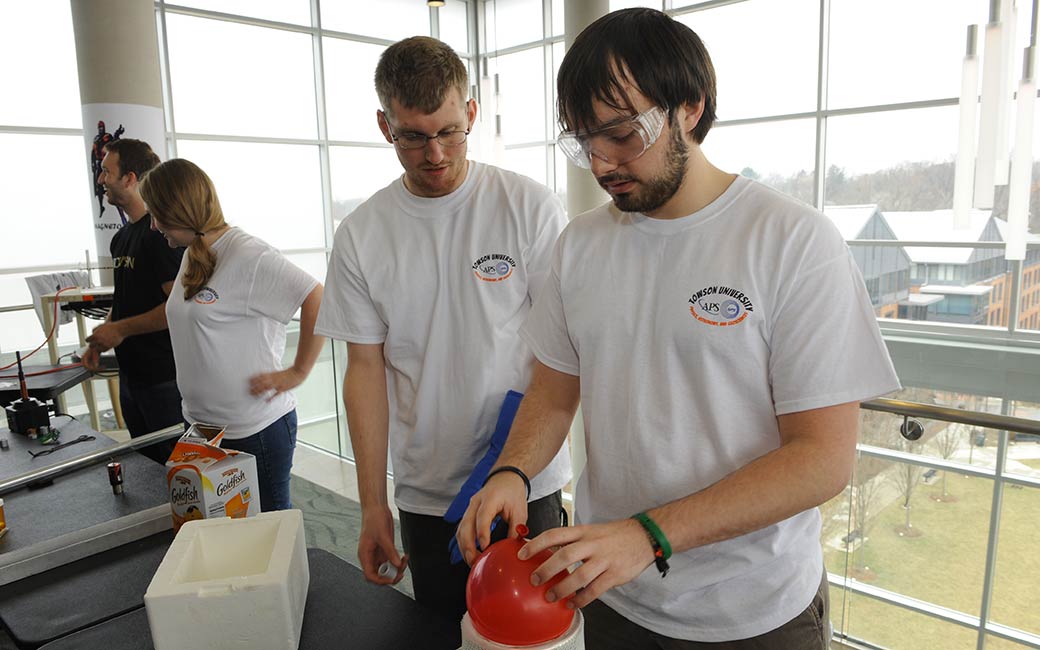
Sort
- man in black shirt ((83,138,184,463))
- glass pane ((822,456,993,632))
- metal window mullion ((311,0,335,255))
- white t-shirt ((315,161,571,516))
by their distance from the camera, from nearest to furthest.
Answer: white t-shirt ((315,161,571,516)) < man in black shirt ((83,138,184,463)) < glass pane ((822,456,993,632)) < metal window mullion ((311,0,335,255))

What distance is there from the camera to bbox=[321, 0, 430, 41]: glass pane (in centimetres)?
884

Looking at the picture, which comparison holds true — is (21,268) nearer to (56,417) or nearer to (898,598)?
(56,417)

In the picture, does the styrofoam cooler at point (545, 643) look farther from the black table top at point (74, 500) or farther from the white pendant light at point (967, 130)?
the white pendant light at point (967, 130)

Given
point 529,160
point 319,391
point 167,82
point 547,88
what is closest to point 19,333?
point 167,82

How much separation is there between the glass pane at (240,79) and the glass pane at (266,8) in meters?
0.14

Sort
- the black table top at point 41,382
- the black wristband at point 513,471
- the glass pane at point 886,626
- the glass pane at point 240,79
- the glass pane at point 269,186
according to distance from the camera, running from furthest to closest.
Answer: the glass pane at point 269,186
the glass pane at point 240,79
the black table top at point 41,382
the glass pane at point 886,626
the black wristband at point 513,471

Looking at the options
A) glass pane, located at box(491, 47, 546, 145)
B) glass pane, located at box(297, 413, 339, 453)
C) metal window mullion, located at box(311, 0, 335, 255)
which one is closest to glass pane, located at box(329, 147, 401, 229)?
metal window mullion, located at box(311, 0, 335, 255)

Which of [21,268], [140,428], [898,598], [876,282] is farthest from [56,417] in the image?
[876,282]

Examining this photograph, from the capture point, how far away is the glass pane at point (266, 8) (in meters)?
7.74

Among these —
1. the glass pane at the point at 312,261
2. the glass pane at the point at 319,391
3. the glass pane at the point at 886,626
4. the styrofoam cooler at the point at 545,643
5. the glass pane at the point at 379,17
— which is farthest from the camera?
the glass pane at the point at 312,261

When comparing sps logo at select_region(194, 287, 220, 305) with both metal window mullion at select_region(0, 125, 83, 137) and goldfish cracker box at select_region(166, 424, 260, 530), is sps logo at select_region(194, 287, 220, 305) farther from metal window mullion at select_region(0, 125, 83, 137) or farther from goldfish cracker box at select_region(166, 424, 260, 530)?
metal window mullion at select_region(0, 125, 83, 137)

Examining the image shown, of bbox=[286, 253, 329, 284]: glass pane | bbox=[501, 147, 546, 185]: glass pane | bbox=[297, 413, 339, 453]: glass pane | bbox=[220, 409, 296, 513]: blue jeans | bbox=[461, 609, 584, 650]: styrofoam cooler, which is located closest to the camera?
bbox=[461, 609, 584, 650]: styrofoam cooler

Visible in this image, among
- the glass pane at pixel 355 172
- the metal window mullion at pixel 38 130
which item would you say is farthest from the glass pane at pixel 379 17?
the metal window mullion at pixel 38 130

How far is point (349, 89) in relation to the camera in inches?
360
